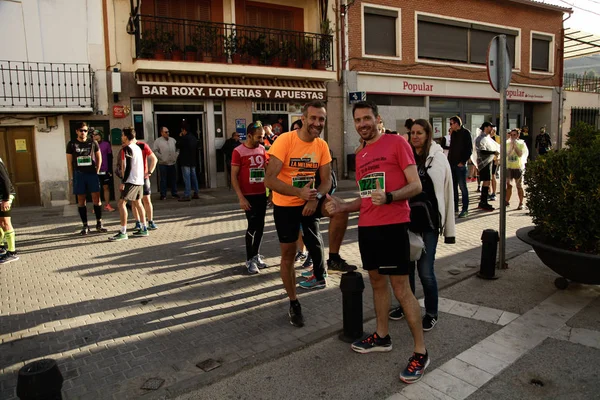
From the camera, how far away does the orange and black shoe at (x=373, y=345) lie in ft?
11.9

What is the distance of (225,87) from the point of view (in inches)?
574

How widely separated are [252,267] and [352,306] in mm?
2282

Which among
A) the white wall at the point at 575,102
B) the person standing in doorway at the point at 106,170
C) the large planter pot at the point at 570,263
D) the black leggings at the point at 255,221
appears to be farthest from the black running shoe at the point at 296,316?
the white wall at the point at 575,102

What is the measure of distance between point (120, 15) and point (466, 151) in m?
10.5

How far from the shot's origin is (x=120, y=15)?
13.5 m

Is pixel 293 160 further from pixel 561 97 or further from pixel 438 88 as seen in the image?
pixel 561 97

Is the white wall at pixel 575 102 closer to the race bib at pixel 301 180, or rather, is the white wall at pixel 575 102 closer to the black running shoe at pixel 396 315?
the black running shoe at pixel 396 315

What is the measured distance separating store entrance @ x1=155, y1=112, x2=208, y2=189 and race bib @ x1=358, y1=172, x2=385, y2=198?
11803mm

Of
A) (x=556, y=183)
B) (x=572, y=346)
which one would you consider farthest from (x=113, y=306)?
(x=556, y=183)

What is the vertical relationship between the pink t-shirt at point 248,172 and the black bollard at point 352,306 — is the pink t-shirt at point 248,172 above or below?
above

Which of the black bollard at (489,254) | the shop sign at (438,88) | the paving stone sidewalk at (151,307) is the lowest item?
the paving stone sidewalk at (151,307)

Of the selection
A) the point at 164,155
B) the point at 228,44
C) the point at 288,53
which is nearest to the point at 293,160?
the point at 164,155

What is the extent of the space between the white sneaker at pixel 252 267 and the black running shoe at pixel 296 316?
165 cm

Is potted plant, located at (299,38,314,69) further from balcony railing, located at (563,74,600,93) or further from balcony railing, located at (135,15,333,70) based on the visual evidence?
balcony railing, located at (563,74,600,93)
